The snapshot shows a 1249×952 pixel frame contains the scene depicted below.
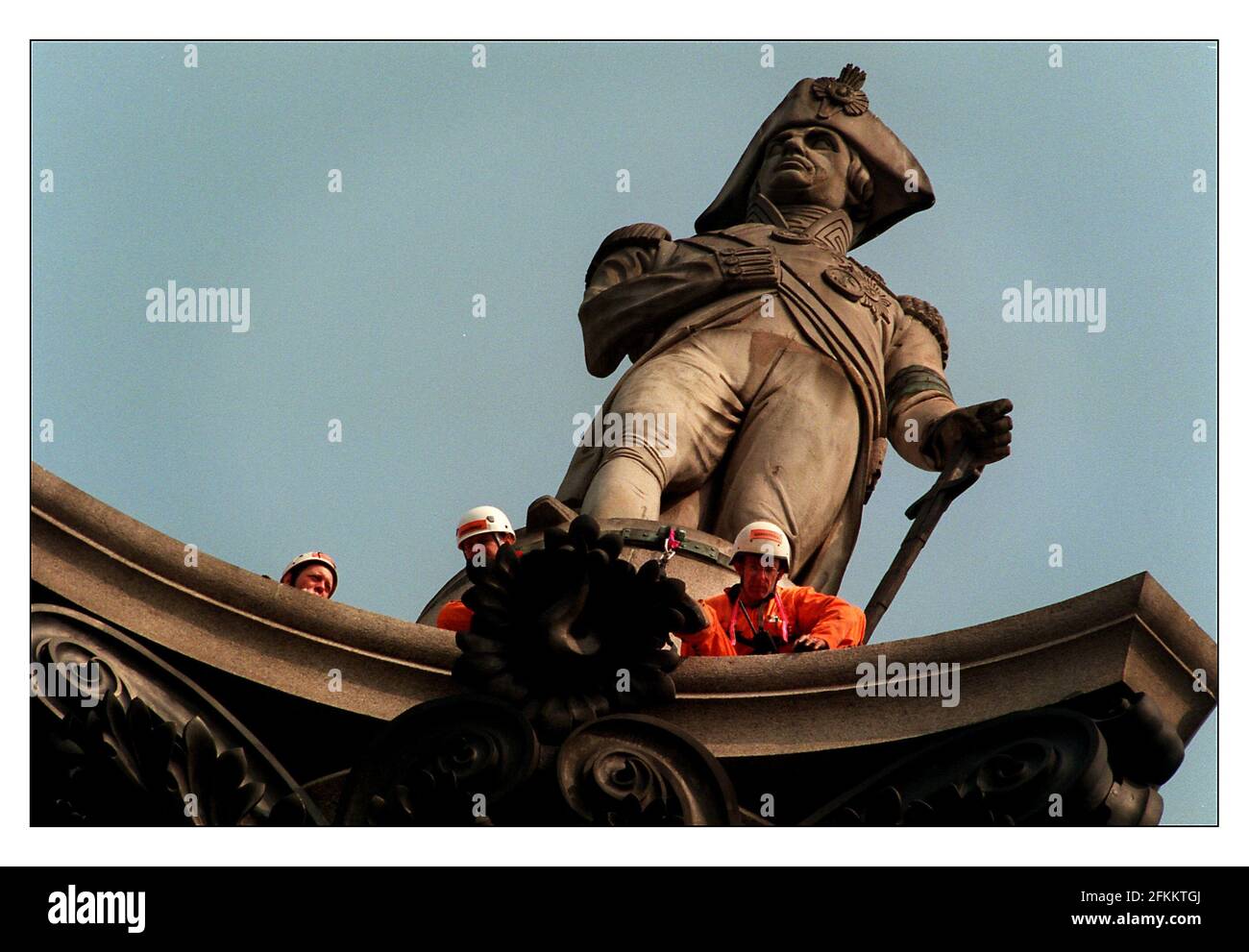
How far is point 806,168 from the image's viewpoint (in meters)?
29.0

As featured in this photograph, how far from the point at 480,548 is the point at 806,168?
6944 mm

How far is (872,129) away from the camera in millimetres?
29484

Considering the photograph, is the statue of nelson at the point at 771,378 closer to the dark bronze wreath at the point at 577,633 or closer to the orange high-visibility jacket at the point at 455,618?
the orange high-visibility jacket at the point at 455,618

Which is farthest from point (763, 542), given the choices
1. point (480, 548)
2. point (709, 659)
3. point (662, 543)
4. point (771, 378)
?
point (771, 378)

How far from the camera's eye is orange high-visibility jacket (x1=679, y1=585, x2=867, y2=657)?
71.8ft

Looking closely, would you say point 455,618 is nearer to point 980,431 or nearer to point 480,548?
point 480,548

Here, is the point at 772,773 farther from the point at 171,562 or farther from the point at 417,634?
the point at 171,562

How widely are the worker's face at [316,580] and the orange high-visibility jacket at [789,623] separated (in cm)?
305

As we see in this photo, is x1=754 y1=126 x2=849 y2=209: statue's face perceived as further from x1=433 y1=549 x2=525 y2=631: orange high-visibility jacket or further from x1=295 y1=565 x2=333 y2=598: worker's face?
x1=433 y1=549 x2=525 y2=631: orange high-visibility jacket

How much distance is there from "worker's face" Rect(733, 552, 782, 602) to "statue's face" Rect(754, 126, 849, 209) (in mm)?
6676
